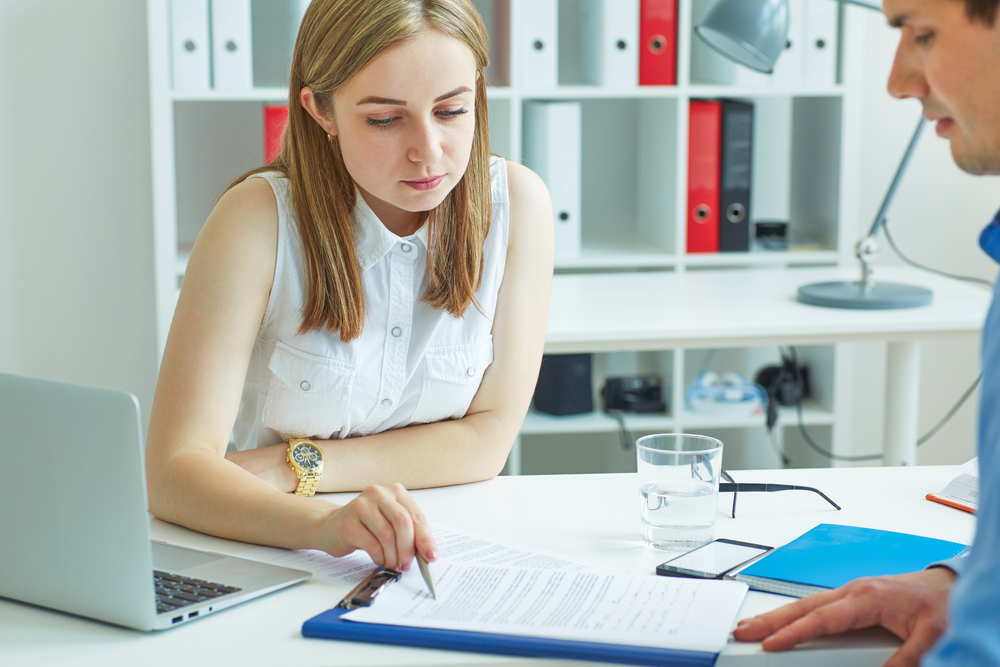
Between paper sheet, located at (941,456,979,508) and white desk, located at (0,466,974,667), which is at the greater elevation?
paper sheet, located at (941,456,979,508)

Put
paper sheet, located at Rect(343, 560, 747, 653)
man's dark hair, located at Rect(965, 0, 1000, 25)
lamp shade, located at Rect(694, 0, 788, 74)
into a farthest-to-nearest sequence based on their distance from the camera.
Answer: lamp shade, located at Rect(694, 0, 788, 74) → paper sheet, located at Rect(343, 560, 747, 653) → man's dark hair, located at Rect(965, 0, 1000, 25)

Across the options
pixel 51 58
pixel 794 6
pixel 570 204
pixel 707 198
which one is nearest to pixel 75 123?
pixel 51 58

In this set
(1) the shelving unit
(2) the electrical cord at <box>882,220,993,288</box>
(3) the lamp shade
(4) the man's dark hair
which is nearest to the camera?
(4) the man's dark hair

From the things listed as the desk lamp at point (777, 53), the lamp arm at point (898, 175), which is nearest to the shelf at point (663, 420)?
the desk lamp at point (777, 53)

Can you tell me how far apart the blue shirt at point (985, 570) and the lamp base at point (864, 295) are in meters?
1.47

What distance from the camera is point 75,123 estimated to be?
262 cm

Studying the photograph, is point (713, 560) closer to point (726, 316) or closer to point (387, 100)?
point (387, 100)

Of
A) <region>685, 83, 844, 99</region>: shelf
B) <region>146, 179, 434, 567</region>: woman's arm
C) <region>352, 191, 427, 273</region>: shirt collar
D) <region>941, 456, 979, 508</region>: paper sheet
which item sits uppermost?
<region>685, 83, 844, 99</region>: shelf

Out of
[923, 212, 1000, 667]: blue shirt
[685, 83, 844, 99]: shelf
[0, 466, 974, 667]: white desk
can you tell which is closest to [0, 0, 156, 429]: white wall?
[685, 83, 844, 99]: shelf

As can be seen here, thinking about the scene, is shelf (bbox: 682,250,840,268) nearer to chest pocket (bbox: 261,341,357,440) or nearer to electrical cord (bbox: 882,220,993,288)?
electrical cord (bbox: 882,220,993,288)

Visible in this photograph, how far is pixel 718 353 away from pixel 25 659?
7.73 ft

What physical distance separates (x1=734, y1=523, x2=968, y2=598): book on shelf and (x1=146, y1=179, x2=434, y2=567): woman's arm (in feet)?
1.00

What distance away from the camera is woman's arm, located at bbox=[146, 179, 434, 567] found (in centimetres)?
92

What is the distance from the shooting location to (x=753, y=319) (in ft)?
6.36
